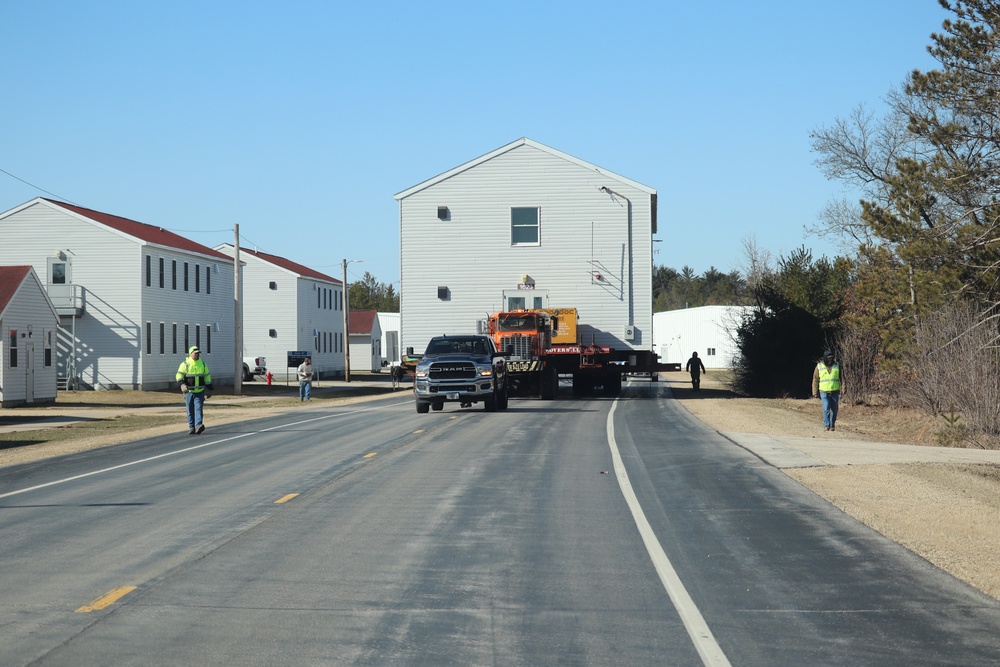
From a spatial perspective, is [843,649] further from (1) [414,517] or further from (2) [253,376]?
(2) [253,376]

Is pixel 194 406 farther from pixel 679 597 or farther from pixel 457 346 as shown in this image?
pixel 679 597

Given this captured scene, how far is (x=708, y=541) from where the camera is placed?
35.0 feet

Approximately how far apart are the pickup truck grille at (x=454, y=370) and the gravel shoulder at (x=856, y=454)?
5.88 meters

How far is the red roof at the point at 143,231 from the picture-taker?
2162 inches

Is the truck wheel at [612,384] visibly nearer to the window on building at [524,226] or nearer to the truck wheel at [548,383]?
the truck wheel at [548,383]

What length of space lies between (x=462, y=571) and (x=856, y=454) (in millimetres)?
11566

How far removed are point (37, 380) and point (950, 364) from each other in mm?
32569

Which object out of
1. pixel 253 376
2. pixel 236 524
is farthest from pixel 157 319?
pixel 236 524

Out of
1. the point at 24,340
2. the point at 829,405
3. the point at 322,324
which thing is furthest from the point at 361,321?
the point at 829,405

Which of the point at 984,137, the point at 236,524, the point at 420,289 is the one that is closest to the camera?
the point at 236,524

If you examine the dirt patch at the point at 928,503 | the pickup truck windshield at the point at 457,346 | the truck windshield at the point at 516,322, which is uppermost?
the truck windshield at the point at 516,322

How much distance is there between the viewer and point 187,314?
60.2 m

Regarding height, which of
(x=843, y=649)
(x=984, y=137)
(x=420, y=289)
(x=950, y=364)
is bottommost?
(x=843, y=649)

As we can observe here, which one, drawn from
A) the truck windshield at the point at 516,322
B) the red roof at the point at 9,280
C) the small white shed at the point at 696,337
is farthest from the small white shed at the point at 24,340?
the small white shed at the point at 696,337
